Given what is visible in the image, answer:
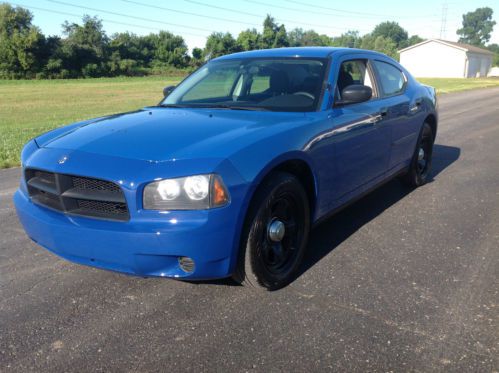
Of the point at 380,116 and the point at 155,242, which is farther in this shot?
the point at 380,116

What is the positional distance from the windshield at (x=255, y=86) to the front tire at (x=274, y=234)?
0.80 meters

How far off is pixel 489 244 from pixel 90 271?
10.6 feet

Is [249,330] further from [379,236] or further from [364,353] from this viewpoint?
[379,236]

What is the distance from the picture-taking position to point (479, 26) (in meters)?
159

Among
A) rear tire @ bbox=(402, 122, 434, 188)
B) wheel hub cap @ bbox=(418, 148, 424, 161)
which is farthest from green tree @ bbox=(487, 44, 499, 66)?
wheel hub cap @ bbox=(418, 148, 424, 161)

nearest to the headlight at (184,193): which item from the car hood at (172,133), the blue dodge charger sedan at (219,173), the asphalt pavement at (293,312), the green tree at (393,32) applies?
the blue dodge charger sedan at (219,173)

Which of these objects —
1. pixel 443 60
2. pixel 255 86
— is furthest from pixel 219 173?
pixel 443 60

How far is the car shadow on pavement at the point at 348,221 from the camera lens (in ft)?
12.4

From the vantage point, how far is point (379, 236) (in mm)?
4113

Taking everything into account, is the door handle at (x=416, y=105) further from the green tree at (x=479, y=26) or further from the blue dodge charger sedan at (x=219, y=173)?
the green tree at (x=479, y=26)

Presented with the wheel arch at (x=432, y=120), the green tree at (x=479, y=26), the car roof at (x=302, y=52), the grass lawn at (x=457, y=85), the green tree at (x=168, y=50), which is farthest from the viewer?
the green tree at (x=479, y=26)

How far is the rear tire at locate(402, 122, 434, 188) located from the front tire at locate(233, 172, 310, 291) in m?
2.58

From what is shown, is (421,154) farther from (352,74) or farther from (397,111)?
(352,74)

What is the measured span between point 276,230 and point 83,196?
1.21 meters
